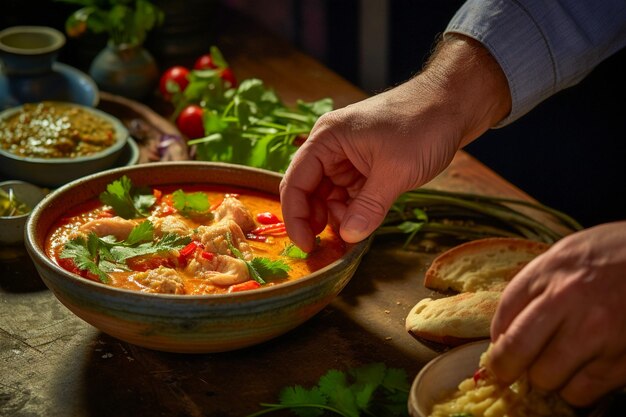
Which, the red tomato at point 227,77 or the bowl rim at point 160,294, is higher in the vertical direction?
the bowl rim at point 160,294

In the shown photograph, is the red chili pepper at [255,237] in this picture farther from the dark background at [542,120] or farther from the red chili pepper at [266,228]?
the dark background at [542,120]

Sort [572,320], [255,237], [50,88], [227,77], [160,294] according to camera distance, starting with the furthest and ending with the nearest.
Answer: [227,77]
[50,88]
[255,237]
[160,294]
[572,320]

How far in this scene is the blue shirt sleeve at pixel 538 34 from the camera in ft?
8.14

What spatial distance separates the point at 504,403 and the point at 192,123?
2.07m

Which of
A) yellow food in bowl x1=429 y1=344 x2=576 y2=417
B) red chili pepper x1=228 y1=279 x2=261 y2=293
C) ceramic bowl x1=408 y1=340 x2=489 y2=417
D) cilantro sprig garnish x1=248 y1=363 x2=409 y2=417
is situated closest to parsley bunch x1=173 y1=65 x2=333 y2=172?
red chili pepper x1=228 y1=279 x2=261 y2=293

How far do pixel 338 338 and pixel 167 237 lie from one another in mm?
493

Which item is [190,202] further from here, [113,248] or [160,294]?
[160,294]

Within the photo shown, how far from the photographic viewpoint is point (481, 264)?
2463 millimetres

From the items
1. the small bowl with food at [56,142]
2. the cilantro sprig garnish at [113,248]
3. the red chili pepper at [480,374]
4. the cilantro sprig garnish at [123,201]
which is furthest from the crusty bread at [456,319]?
the small bowl with food at [56,142]

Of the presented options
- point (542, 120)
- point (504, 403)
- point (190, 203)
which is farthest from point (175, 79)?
point (504, 403)

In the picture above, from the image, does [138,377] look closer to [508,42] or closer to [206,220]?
[206,220]

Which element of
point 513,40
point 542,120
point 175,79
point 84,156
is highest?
point 513,40

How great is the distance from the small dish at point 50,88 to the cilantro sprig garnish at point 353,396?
6.63ft

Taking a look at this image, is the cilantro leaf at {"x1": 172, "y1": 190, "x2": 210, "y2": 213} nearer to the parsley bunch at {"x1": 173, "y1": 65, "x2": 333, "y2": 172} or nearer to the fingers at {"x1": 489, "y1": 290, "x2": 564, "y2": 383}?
the parsley bunch at {"x1": 173, "y1": 65, "x2": 333, "y2": 172}
